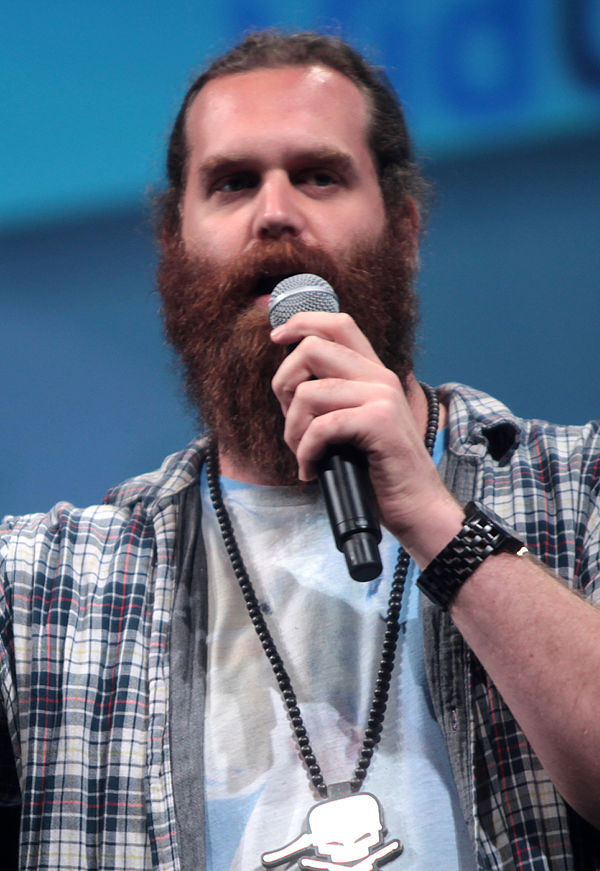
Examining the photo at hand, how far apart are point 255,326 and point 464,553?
21.4 inches

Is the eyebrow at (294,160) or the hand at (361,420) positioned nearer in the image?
the hand at (361,420)

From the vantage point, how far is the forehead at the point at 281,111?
1.65 metres

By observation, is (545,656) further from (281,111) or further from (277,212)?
(281,111)

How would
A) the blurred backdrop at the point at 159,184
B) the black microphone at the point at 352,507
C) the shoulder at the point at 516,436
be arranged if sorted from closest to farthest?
the black microphone at the point at 352,507
the shoulder at the point at 516,436
the blurred backdrop at the point at 159,184

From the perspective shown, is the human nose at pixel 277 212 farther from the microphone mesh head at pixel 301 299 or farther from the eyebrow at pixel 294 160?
the microphone mesh head at pixel 301 299

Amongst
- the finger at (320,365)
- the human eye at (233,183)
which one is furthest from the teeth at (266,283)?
the finger at (320,365)

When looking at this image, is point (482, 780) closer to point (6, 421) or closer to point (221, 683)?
point (221, 683)

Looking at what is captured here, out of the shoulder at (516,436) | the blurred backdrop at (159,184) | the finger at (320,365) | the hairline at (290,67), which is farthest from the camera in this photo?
the blurred backdrop at (159,184)

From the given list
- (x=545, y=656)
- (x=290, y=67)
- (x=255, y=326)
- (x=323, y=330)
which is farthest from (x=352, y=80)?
(x=545, y=656)

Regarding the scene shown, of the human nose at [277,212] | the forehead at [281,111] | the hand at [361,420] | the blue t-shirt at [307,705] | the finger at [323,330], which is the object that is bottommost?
the blue t-shirt at [307,705]

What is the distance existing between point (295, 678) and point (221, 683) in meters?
0.10

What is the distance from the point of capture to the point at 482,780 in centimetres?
123

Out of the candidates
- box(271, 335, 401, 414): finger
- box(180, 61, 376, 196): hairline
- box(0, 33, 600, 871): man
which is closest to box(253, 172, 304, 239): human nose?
box(0, 33, 600, 871): man

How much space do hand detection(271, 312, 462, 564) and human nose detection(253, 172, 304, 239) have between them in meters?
0.48
